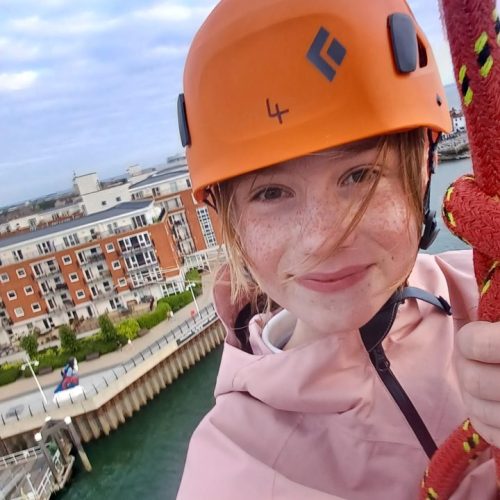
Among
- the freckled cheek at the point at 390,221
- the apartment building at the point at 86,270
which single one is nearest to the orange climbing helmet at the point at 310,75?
the freckled cheek at the point at 390,221

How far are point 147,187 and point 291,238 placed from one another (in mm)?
21430

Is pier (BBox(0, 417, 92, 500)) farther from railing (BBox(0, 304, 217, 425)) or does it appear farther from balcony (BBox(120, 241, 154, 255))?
balcony (BBox(120, 241, 154, 255))

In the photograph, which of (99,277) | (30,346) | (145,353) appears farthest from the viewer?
(99,277)

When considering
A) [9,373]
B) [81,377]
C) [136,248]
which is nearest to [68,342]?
Result: [81,377]

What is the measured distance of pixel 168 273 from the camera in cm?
1733

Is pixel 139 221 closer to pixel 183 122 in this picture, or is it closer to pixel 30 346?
pixel 30 346

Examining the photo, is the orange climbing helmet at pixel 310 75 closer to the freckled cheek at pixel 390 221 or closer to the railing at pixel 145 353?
the freckled cheek at pixel 390 221

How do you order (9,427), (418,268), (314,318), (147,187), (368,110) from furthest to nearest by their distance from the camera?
1. (147,187)
2. (9,427)
3. (418,268)
4. (314,318)
5. (368,110)

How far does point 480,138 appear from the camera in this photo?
51cm

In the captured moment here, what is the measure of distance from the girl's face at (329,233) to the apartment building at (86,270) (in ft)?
53.0

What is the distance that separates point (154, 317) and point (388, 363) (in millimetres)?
14131

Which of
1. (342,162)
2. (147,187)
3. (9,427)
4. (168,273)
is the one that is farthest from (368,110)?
(147,187)

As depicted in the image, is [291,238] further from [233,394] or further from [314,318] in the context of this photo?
[233,394]

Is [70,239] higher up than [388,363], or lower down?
lower down
